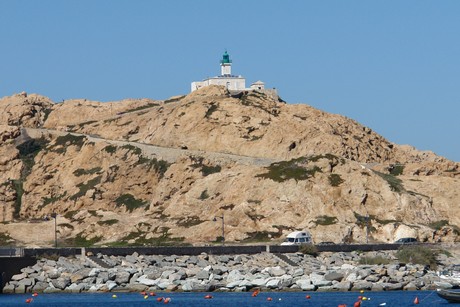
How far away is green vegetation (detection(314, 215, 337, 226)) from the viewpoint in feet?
383

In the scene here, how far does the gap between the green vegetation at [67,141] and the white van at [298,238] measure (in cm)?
5418

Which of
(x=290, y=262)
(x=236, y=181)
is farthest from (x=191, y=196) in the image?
(x=290, y=262)

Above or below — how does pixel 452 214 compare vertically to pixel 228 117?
below

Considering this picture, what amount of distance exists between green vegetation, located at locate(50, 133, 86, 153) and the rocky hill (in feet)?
0.99

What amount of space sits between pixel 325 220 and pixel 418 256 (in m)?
19.8

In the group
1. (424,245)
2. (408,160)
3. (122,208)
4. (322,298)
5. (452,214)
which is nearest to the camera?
(322,298)

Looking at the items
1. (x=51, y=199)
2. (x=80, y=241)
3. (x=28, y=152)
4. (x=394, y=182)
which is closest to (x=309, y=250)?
(x=80, y=241)

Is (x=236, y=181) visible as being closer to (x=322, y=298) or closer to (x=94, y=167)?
(x=94, y=167)

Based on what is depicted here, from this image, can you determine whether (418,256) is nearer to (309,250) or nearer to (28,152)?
(309,250)

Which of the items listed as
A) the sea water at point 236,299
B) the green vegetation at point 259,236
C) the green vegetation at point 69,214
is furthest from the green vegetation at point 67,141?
the sea water at point 236,299

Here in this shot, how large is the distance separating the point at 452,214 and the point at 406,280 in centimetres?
4480

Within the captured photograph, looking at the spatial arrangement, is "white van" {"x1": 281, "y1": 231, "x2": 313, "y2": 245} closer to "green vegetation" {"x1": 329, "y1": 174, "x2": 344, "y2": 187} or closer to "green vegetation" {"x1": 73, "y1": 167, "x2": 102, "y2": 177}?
"green vegetation" {"x1": 329, "y1": 174, "x2": 344, "y2": 187}

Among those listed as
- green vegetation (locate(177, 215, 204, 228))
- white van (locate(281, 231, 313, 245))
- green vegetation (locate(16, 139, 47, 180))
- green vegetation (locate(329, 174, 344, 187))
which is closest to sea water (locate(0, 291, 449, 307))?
white van (locate(281, 231, 313, 245))

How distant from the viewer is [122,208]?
140 metres
